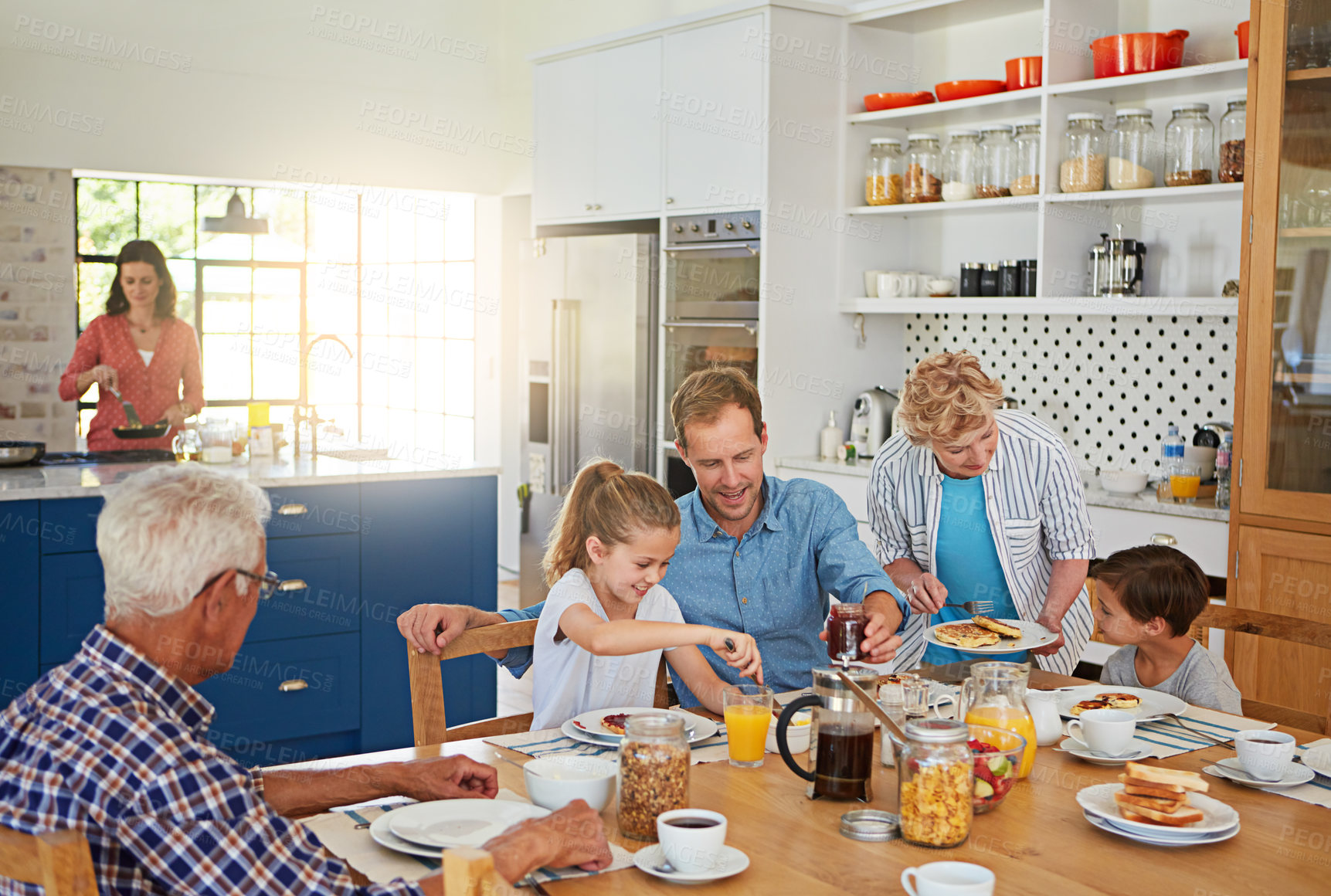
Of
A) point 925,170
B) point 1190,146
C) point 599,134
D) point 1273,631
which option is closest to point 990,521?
point 1273,631

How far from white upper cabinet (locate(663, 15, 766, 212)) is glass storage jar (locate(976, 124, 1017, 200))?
2.48ft

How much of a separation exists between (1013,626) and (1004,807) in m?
0.75

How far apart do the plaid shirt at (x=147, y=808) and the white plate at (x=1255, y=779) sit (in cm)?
108

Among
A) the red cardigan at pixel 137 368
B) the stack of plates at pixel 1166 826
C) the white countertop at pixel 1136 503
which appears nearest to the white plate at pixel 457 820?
the stack of plates at pixel 1166 826

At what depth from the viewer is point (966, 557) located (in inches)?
103

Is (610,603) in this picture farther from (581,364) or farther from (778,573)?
(581,364)

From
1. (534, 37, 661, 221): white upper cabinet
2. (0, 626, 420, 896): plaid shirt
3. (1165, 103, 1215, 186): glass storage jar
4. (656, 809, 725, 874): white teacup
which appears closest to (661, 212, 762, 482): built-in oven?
(534, 37, 661, 221): white upper cabinet

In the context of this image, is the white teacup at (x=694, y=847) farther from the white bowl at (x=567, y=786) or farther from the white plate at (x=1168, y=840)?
the white plate at (x=1168, y=840)

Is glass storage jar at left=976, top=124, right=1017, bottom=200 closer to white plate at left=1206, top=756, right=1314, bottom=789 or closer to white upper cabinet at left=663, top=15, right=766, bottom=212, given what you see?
white upper cabinet at left=663, top=15, right=766, bottom=212

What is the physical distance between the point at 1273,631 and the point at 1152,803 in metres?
1.00

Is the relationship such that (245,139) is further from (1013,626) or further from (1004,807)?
(1004,807)

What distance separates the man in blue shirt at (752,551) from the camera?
2.20 metres

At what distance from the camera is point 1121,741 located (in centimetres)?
170

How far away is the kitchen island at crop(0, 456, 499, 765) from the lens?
3.29 meters
